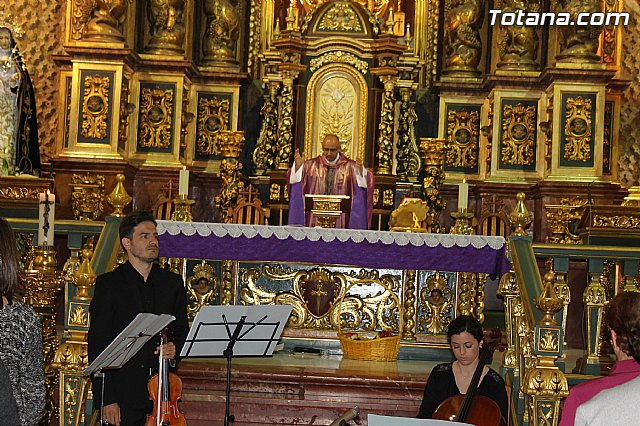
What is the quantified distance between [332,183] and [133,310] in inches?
243

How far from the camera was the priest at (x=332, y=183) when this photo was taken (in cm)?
1216

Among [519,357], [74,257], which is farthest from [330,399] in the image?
[74,257]

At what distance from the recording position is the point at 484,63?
15141 mm

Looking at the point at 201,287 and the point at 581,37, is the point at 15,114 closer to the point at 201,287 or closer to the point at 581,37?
the point at 201,287

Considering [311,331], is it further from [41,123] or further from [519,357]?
[41,123]

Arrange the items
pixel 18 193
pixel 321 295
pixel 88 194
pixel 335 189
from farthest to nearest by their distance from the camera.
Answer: pixel 88 194
pixel 335 189
pixel 18 193
pixel 321 295

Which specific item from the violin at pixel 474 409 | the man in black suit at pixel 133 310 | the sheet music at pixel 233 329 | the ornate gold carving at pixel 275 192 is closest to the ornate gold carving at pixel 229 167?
the ornate gold carving at pixel 275 192

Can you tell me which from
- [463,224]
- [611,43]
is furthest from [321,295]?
[611,43]

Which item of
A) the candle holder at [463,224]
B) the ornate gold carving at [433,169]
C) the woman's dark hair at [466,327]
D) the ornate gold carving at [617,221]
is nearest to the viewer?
the woman's dark hair at [466,327]

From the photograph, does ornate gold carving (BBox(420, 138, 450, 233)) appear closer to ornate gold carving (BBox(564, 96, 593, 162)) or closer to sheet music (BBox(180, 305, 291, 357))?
ornate gold carving (BBox(564, 96, 593, 162))

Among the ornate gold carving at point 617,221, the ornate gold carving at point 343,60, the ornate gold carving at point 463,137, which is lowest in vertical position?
the ornate gold carving at point 617,221

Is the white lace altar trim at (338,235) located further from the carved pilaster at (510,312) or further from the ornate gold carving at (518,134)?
the ornate gold carving at (518,134)

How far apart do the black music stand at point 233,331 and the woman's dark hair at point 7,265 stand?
2.27 metres

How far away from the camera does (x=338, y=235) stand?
1005cm
